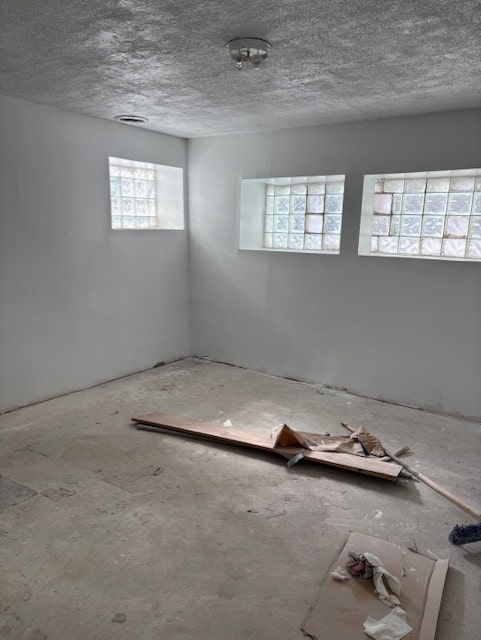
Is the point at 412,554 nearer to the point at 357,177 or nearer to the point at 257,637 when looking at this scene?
the point at 257,637

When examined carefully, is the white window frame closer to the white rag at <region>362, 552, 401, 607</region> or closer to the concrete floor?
the concrete floor

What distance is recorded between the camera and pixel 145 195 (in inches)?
216

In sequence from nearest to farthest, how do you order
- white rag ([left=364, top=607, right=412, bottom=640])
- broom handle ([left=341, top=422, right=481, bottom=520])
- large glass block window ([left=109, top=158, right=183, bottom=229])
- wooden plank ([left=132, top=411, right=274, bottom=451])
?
white rag ([left=364, top=607, right=412, bottom=640]), broom handle ([left=341, top=422, right=481, bottom=520]), wooden plank ([left=132, top=411, right=274, bottom=451]), large glass block window ([left=109, top=158, right=183, bottom=229])

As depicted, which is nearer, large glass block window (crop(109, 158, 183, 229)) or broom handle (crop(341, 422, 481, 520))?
broom handle (crop(341, 422, 481, 520))

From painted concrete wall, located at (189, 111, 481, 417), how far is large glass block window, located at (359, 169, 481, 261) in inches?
8.4

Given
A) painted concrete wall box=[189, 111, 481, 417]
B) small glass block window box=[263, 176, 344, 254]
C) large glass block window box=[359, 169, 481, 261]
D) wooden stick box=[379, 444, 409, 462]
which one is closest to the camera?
wooden stick box=[379, 444, 409, 462]

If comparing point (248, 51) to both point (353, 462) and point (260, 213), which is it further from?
point (260, 213)

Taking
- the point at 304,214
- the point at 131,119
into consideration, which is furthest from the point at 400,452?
the point at 131,119

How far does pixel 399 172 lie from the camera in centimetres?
423

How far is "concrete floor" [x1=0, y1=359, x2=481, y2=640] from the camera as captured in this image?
2.00 m

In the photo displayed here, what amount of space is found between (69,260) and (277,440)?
8.90 ft

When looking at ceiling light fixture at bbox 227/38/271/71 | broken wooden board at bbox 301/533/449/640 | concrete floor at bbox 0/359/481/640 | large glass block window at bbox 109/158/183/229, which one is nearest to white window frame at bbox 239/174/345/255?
large glass block window at bbox 109/158/183/229

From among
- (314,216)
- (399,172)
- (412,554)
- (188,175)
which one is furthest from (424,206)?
(412,554)

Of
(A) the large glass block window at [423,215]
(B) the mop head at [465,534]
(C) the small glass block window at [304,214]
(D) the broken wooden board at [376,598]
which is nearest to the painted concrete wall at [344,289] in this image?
(A) the large glass block window at [423,215]
